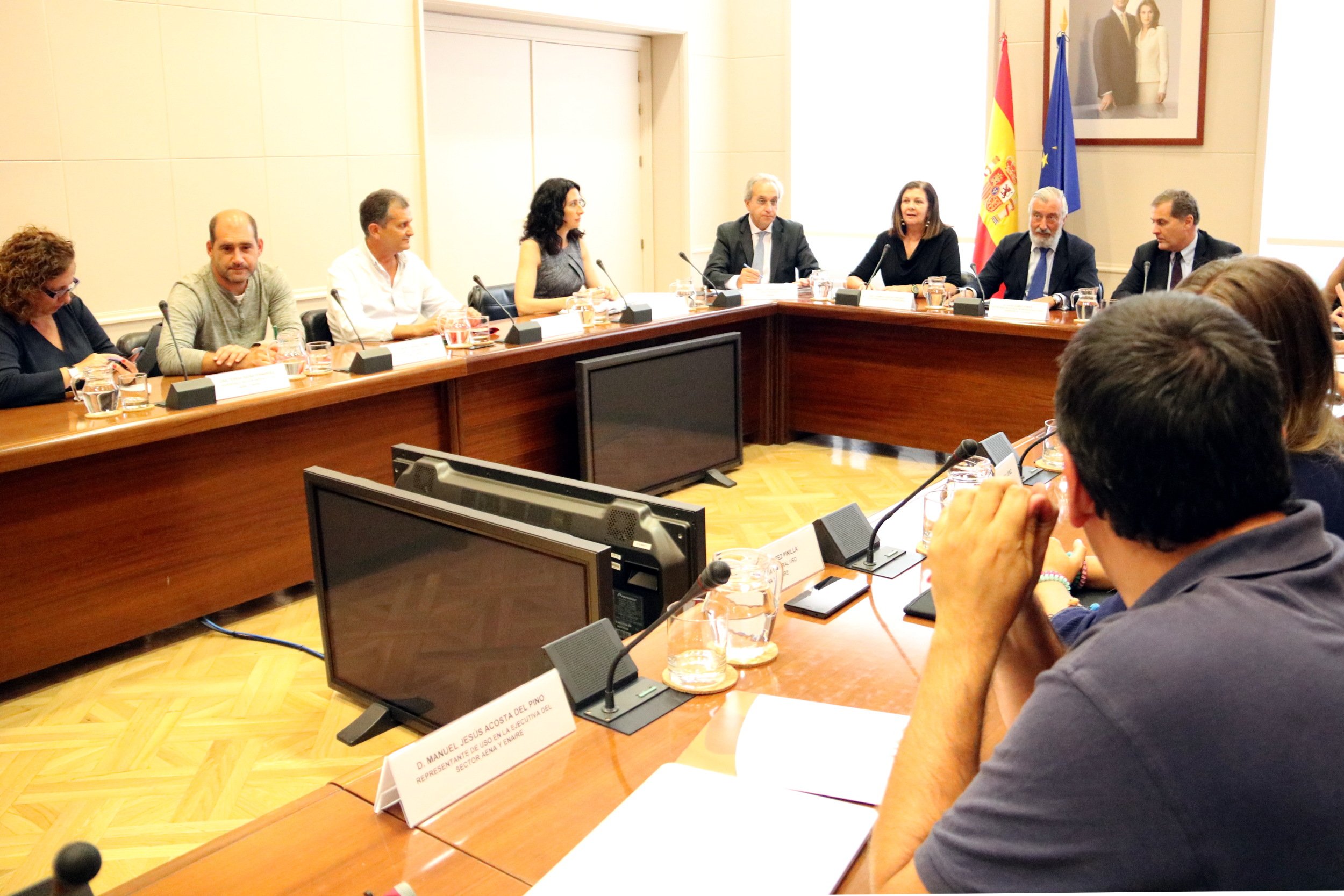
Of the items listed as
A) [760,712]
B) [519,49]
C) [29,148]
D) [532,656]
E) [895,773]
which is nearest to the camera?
[895,773]

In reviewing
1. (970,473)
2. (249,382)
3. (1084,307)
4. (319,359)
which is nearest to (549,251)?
(319,359)

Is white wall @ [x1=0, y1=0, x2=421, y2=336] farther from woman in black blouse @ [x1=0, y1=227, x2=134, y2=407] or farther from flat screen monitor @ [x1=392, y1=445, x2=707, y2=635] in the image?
flat screen monitor @ [x1=392, y1=445, x2=707, y2=635]

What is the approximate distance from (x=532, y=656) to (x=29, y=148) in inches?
145

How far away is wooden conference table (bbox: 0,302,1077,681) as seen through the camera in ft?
9.84

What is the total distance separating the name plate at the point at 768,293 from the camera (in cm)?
531

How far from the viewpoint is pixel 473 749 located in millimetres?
1334

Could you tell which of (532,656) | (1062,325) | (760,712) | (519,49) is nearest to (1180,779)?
(760,712)

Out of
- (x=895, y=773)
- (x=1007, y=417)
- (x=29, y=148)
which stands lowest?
(x=1007, y=417)

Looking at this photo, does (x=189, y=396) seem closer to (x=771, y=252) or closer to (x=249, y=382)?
(x=249, y=382)

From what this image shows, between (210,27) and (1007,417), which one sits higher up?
(210,27)

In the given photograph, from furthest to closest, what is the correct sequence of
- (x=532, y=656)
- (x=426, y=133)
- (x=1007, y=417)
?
(x=426, y=133)
(x=1007, y=417)
(x=532, y=656)

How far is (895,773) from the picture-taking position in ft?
3.49

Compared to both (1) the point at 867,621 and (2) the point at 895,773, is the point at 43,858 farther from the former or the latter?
(2) the point at 895,773

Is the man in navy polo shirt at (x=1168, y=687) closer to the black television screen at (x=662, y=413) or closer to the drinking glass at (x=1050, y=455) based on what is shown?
the drinking glass at (x=1050, y=455)
